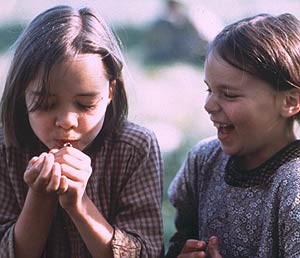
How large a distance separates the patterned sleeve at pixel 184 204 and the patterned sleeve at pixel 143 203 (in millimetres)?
132

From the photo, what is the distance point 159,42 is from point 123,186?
21.4 inches

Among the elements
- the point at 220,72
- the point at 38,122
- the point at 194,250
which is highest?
the point at 220,72

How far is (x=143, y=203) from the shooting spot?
137cm

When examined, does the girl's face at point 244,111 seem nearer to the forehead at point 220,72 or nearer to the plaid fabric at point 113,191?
the forehead at point 220,72

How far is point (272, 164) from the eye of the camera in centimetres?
135

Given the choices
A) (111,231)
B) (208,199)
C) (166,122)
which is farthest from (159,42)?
(111,231)

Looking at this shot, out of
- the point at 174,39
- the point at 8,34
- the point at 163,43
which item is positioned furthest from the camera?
the point at 163,43

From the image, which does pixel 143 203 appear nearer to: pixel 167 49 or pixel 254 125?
→ pixel 254 125

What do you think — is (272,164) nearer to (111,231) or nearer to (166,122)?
(111,231)

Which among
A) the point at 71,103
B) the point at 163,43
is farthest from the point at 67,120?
the point at 163,43

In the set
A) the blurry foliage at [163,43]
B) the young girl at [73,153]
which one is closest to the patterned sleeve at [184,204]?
the young girl at [73,153]

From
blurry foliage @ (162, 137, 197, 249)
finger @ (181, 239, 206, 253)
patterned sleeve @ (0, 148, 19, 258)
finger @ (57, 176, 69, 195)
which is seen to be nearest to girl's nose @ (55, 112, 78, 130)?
finger @ (57, 176, 69, 195)

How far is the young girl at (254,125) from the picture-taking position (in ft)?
4.29

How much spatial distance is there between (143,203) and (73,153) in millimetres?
222
